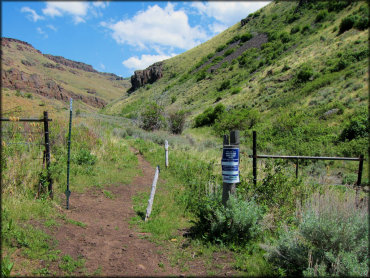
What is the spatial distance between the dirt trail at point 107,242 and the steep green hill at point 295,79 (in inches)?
433

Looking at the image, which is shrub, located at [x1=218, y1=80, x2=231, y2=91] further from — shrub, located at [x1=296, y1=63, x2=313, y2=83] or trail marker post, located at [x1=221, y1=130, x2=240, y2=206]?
trail marker post, located at [x1=221, y1=130, x2=240, y2=206]

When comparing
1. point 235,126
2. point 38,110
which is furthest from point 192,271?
point 235,126

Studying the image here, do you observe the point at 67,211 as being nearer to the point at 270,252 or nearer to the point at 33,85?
the point at 270,252

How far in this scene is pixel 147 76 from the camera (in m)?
78.7

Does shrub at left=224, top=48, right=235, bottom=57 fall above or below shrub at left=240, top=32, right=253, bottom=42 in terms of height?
below

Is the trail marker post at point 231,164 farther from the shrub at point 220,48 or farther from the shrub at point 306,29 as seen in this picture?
the shrub at point 220,48

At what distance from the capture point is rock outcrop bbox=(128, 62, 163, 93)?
245ft

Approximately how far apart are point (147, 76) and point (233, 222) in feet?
256

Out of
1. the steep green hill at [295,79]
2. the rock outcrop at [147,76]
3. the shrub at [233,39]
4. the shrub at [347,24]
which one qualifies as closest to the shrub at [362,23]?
the steep green hill at [295,79]

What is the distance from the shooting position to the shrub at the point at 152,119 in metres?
23.5

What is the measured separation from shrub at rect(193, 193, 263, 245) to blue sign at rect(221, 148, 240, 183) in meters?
0.34

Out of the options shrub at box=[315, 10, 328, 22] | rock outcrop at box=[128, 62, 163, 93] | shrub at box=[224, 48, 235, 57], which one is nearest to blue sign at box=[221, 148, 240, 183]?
shrub at box=[315, 10, 328, 22]

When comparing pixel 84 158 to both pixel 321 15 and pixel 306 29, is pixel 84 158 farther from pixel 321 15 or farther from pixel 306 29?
pixel 321 15

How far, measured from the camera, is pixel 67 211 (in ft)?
18.7
